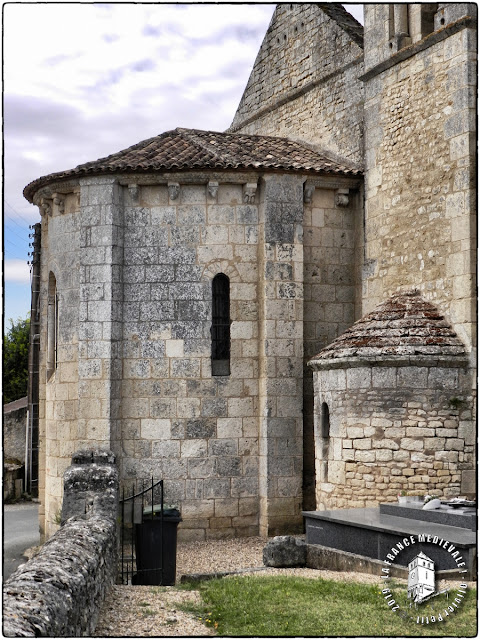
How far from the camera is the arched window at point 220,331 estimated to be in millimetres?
13328

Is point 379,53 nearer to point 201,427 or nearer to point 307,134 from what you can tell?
point 307,134

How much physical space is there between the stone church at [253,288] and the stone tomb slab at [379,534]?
48.0 inches

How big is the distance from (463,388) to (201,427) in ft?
13.5

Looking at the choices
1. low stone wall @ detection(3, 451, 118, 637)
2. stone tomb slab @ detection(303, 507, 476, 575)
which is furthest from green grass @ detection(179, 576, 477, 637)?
low stone wall @ detection(3, 451, 118, 637)

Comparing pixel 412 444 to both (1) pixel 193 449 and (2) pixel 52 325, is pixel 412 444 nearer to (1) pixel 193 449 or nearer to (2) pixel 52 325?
(1) pixel 193 449

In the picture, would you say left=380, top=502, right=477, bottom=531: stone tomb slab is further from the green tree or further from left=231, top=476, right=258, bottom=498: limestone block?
the green tree

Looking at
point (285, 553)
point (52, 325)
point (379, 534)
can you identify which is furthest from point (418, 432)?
point (52, 325)

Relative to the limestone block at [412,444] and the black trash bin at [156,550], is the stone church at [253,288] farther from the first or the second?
the black trash bin at [156,550]

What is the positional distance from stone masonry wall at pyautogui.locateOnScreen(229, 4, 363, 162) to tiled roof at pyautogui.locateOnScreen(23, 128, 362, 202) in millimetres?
780

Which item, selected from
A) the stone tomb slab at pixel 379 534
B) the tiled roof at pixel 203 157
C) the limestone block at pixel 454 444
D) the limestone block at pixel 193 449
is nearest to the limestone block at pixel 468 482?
the limestone block at pixel 454 444

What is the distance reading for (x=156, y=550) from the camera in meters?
10.4

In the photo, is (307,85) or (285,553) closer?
(285,553)

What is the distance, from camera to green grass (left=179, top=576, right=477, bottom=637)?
23.6ft

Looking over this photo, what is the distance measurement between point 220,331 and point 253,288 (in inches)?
34.0
